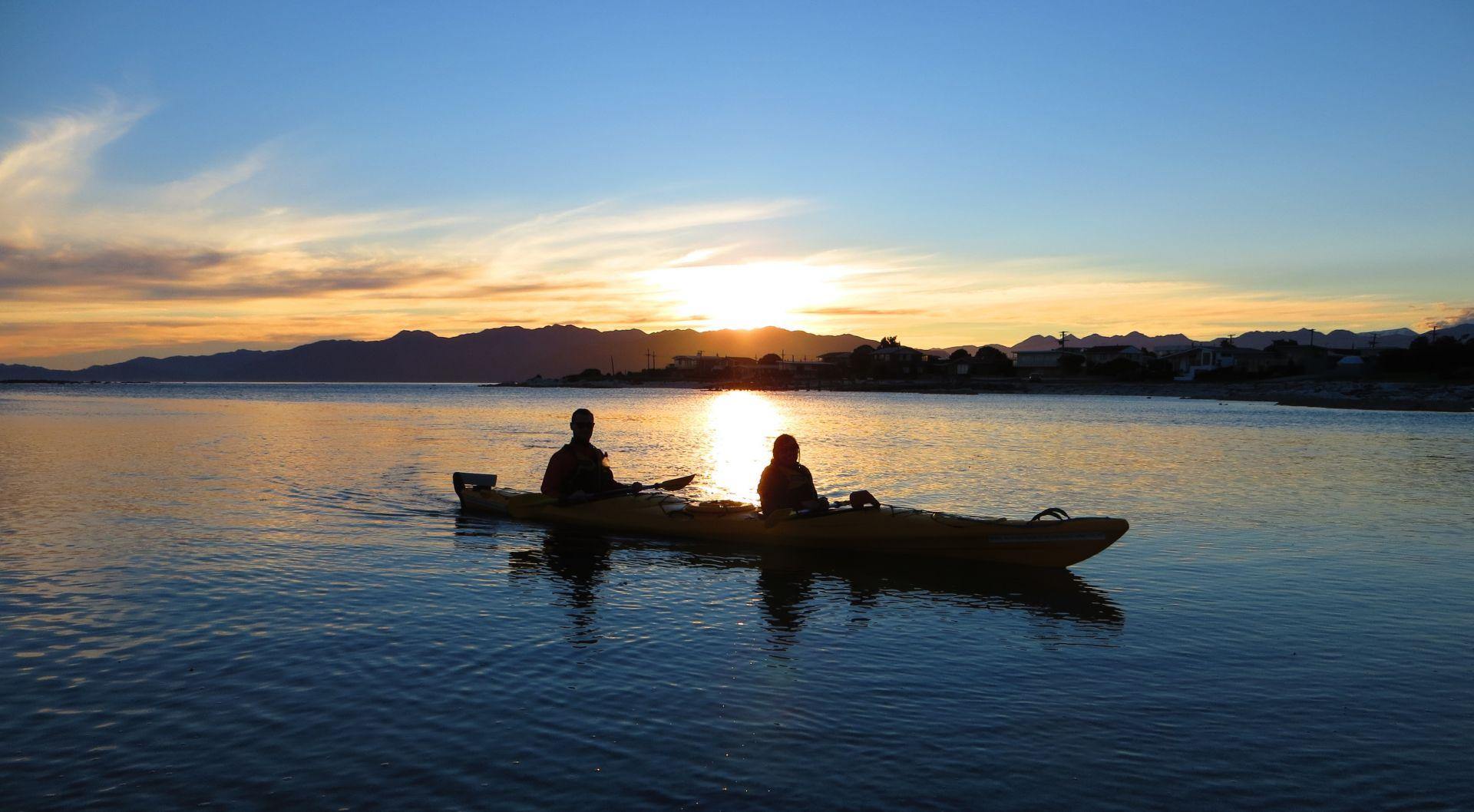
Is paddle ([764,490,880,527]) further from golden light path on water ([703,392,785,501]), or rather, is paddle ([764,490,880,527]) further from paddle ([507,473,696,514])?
golden light path on water ([703,392,785,501])

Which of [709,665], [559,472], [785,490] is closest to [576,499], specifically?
[559,472]

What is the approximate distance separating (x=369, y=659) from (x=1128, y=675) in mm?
7102

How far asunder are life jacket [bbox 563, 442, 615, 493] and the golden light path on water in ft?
19.2

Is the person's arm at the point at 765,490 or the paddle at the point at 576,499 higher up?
the person's arm at the point at 765,490

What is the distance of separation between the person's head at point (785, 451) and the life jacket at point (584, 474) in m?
3.92

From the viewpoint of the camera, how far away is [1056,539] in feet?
42.4

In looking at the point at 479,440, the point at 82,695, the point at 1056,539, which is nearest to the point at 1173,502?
the point at 1056,539

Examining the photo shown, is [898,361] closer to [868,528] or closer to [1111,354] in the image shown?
[1111,354]

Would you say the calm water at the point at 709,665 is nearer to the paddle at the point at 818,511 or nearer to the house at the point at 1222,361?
the paddle at the point at 818,511

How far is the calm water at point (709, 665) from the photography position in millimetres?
6160

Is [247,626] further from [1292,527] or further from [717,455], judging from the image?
[717,455]

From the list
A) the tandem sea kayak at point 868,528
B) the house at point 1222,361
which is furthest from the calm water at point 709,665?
the house at point 1222,361

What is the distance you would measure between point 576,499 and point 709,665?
8.65m

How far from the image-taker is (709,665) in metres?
8.74
